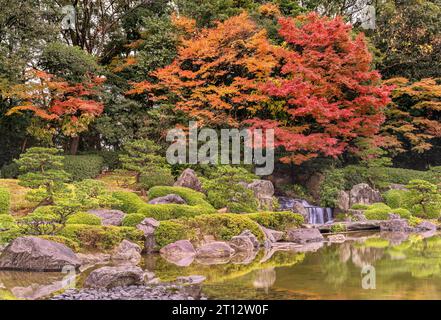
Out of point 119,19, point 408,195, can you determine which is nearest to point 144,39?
point 119,19

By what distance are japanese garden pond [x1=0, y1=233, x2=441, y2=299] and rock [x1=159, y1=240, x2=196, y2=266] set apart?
0.32 metres

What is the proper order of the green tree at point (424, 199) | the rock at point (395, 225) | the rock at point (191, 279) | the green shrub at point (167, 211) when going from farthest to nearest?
the green tree at point (424, 199) → the rock at point (395, 225) → the green shrub at point (167, 211) → the rock at point (191, 279)

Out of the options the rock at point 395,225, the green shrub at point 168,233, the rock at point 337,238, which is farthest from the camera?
the rock at point 395,225

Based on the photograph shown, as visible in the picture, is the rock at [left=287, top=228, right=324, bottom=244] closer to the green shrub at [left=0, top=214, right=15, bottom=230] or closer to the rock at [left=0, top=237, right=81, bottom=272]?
the rock at [left=0, top=237, right=81, bottom=272]

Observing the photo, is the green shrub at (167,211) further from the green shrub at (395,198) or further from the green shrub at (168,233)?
the green shrub at (395,198)

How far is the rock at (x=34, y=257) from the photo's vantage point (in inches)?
334

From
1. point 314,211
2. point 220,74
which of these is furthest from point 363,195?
point 220,74

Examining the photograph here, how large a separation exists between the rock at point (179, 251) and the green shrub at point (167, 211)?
140 centimetres

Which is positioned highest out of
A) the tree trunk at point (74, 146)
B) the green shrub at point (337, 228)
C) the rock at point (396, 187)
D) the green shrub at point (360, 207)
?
the tree trunk at point (74, 146)

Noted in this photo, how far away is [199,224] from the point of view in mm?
11523

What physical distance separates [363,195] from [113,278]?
42.1 feet

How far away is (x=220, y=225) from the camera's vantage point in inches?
461

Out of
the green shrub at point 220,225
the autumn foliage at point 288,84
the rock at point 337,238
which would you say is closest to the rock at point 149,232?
the green shrub at point 220,225

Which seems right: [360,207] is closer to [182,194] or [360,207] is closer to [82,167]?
[182,194]
